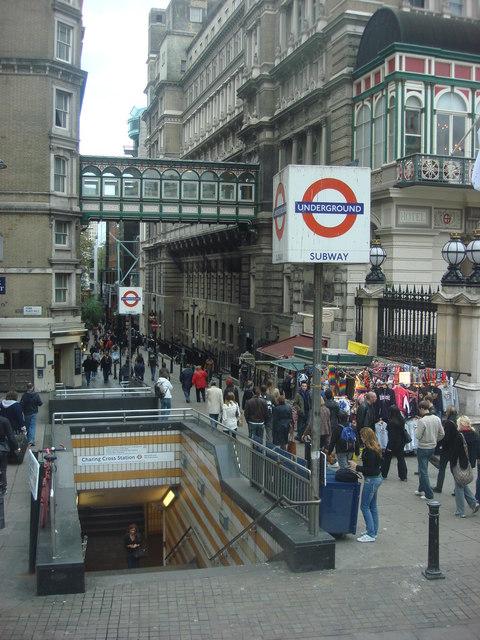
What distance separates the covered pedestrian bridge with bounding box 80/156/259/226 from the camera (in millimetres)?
36250

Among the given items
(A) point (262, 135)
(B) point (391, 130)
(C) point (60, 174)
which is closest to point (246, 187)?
(A) point (262, 135)

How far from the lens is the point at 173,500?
18.5m

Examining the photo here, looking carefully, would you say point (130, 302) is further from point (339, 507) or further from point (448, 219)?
point (339, 507)

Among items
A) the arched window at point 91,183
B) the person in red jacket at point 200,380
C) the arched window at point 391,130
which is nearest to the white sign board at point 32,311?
the arched window at point 91,183

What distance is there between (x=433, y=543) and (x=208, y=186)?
31.9m

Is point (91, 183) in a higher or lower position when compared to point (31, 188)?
higher

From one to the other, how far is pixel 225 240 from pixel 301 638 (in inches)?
1520

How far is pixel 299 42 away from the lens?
110 feet

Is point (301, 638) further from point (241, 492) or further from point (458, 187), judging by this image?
point (458, 187)

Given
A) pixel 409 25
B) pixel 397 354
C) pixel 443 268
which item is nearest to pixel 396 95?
pixel 409 25

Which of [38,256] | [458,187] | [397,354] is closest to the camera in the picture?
[397,354]

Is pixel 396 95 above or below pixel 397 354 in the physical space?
above

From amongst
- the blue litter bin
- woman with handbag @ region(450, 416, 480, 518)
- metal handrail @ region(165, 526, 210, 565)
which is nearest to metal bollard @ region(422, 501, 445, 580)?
the blue litter bin

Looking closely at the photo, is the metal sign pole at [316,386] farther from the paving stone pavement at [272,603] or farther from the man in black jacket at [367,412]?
the man in black jacket at [367,412]
